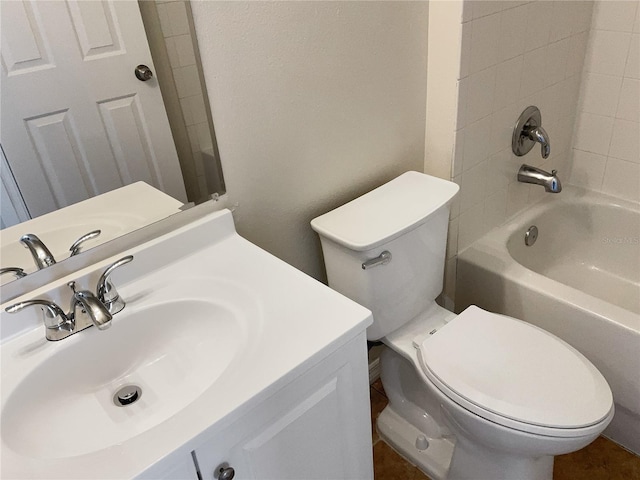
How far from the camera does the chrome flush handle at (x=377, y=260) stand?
136cm

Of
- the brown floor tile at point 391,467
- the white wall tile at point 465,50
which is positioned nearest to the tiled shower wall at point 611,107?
the white wall tile at point 465,50

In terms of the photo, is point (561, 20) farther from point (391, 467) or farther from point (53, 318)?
point (53, 318)

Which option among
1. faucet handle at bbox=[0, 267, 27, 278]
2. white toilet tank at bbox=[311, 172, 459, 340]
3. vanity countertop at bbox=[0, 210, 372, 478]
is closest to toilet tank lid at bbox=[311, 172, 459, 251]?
white toilet tank at bbox=[311, 172, 459, 340]

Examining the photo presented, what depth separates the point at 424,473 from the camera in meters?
1.68

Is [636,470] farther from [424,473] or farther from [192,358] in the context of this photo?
[192,358]

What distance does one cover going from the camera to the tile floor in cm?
163

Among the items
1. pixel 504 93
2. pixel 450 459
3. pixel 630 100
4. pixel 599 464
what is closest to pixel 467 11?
pixel 504 93

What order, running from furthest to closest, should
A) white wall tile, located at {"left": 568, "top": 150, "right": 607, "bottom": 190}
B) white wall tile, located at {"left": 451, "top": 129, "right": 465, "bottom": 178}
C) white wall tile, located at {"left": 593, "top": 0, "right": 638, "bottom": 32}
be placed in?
white wall tile, located at {"left": 568, "top": 150, "right": 607, "bottom": 190}, white wall tile, located at {"left": 593, "top": 0, "right": 638, "bottom": 32}, white wall tile, located at {"left": 451, "top": 129, "right": 465, "bottom": 178}

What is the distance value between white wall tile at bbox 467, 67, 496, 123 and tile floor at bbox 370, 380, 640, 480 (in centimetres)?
107

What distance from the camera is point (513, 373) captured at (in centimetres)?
133

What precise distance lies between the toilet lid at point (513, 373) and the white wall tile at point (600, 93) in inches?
39.1

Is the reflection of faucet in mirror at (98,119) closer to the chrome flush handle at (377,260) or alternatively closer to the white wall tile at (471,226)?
the chrome flush handle at (377,260)

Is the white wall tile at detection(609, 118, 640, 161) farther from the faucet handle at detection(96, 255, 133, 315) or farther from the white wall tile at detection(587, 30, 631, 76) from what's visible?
the faucet handle at detection(96, 255, 133, 315)

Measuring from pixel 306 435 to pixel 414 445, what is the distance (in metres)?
0.80
